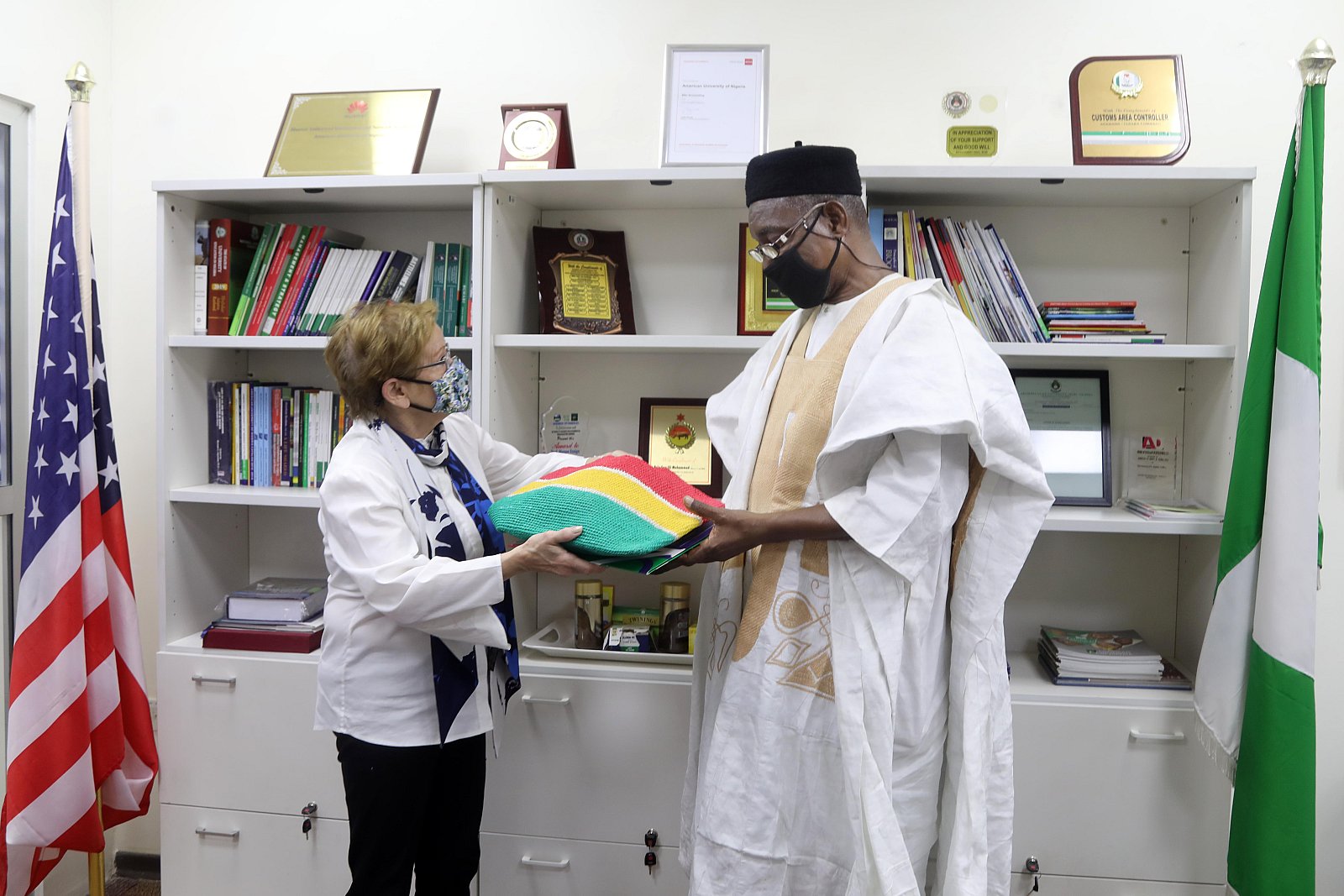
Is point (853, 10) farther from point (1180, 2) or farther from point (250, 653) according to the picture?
point (250, 653)

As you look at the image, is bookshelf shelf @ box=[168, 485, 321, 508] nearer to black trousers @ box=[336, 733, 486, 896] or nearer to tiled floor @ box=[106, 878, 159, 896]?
black trousers @ box=[336, 733, 486, 896]

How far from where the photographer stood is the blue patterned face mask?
1.83 m

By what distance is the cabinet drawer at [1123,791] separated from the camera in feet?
6.82

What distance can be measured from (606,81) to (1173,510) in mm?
1674

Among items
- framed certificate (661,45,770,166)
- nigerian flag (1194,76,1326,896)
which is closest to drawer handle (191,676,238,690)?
framed certificate (661,45,770,166)

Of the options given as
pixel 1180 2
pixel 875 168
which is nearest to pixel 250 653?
pixel 875 168

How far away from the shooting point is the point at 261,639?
2344mm

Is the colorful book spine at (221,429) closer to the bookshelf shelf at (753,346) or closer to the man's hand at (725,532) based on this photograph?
the bookshelf shelf at (753,346)

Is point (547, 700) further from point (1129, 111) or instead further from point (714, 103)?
point (1129, 111)

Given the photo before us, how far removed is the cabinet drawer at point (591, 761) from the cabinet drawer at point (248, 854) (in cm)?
40

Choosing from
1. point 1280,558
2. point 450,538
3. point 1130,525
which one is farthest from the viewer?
point 1130,525

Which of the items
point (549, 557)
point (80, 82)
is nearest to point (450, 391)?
point (549, 557)

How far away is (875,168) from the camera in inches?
82.3

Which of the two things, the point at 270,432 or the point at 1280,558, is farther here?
the point at 270,432
